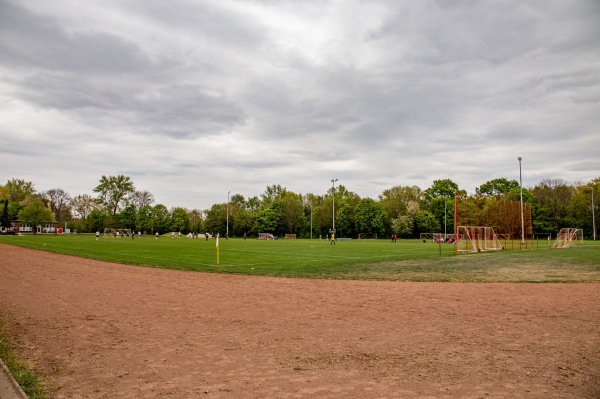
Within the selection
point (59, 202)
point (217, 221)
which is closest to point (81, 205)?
point (59, 202)

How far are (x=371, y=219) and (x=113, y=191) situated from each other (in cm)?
7566

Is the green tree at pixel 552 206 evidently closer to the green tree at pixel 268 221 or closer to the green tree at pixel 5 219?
the green tree at pixel 268 221

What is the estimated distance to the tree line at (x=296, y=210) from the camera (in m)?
101

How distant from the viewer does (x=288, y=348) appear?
24.7 ft

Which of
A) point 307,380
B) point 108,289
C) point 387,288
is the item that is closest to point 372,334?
point 307,380

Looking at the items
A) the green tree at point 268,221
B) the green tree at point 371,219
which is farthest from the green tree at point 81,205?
the green tree at point 371,219

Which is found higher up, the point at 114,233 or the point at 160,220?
the point at 160,220

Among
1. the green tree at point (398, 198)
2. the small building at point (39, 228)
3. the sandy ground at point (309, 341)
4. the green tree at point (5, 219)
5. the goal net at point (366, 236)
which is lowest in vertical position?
the goal net at point (366, 236)

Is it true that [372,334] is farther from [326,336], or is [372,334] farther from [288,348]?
[288,348]

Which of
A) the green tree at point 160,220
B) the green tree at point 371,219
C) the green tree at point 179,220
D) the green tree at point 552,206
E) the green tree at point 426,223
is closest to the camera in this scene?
the green tree at point 552,206

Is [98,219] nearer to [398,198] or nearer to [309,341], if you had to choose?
[398,198]

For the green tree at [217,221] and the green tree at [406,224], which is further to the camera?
the green tree at [217,221]

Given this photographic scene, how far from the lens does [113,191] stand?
12700cm

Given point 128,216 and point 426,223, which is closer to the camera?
point 426,223
